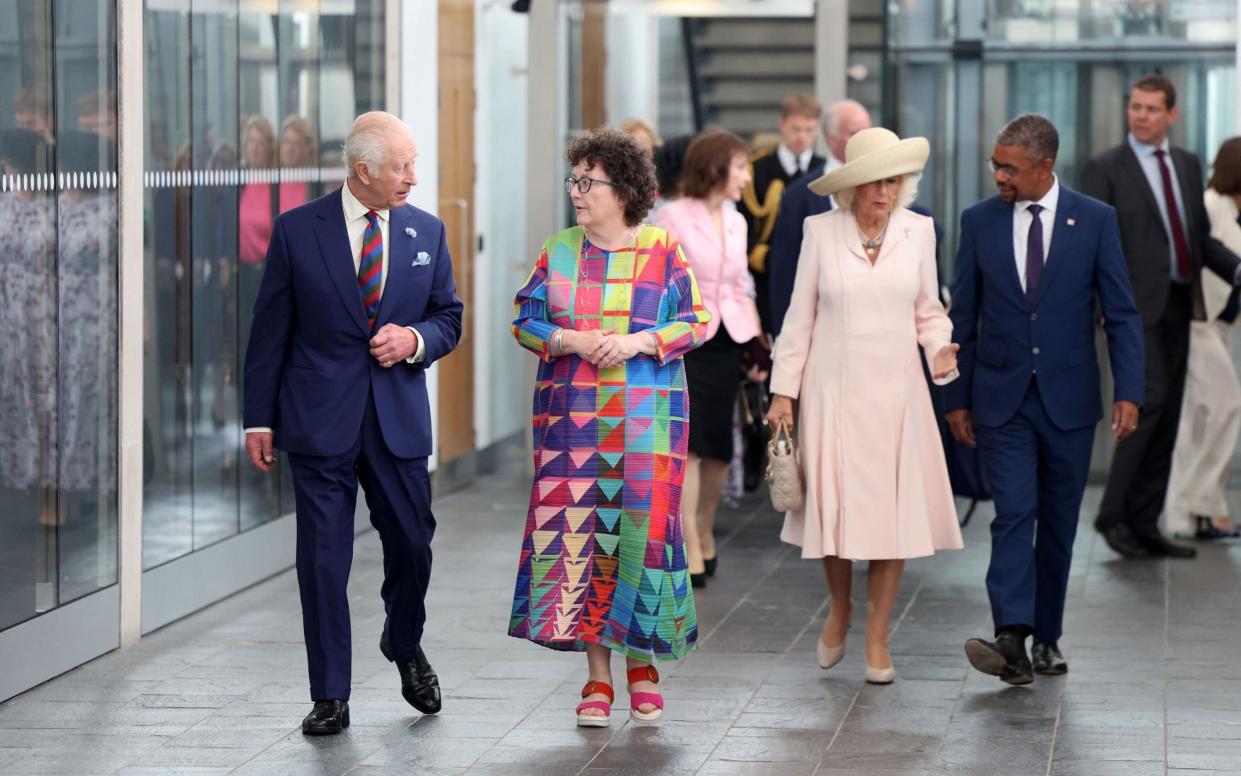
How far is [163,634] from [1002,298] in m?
3.24

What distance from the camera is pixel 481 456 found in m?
12.5

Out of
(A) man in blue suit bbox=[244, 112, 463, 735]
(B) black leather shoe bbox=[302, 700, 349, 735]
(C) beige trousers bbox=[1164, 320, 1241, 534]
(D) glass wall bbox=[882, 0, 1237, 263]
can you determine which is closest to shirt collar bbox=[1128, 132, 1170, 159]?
(C) beige trousers bbox=[1164, 320, 1241, 534]

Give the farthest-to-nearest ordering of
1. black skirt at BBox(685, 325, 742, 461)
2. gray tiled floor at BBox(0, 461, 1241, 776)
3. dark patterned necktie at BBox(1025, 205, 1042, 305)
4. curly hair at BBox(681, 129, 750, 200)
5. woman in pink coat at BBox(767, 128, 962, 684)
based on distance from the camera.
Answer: black skirt at BBox(685, 325, 742, 461), curly hair at BBox(681, 129, 750, 200), dark patterned necktie at BBox(1025, 205, 1042, 305), woman in pink coat at BBox(767, 128, 962, 684), gray tiled floor at BBox(0, 461, 1241, 776)

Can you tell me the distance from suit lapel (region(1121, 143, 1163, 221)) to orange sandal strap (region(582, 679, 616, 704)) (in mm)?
4216

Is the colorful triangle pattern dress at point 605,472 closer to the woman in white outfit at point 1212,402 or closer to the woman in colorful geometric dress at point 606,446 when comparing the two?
the woman in colorful geometric dress at point 606,446

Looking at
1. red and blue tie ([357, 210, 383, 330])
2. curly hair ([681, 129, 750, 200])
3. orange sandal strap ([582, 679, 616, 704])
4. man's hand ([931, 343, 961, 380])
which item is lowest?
orange sandal strap ([582, 679, 616, 704])

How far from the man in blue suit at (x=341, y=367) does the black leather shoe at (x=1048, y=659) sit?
2.14 metres

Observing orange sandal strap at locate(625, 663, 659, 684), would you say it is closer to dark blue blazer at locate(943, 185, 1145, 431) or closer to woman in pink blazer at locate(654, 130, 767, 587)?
dark blue blazer at locate(943, 185, 1145, 431)

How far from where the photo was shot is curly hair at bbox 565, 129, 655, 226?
615cm

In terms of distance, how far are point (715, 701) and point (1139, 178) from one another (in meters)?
3.89

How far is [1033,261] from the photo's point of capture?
22.1 feet

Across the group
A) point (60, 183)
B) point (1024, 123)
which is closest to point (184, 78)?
point (60, 183)

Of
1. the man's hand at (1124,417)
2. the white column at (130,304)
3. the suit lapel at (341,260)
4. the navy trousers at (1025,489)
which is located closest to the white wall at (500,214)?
the white column at (130,304)

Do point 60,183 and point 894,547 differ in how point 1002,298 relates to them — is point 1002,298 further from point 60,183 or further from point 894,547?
point 60,183
